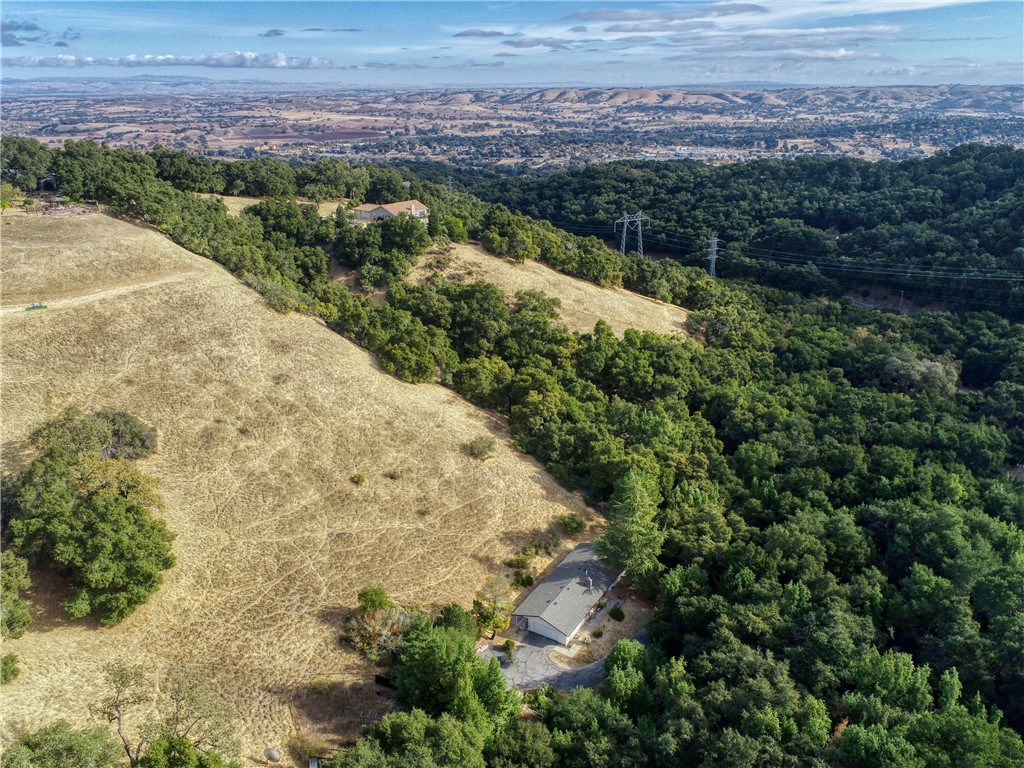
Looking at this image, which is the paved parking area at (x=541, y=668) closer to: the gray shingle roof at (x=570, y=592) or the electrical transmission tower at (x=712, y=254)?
the gray shingle roof at (x=570, y=592)

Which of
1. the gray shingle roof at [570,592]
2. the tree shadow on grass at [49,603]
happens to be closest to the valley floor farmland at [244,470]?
the tree shadow on grass at [49,603]

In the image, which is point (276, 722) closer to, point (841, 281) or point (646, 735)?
point (646, 735)

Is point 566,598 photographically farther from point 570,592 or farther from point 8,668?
point 8,668

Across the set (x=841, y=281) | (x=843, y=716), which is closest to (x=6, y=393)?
(x=843, y=716)

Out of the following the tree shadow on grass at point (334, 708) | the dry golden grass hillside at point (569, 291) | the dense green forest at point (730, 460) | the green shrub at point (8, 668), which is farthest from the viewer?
the dry golden grass hillside at point (569, 291)

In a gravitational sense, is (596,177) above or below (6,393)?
above

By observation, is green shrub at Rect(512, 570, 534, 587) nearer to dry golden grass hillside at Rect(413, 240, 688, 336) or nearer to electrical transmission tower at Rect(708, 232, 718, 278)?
dry golden grass hillside at Rect(413, 240, 688, 336)

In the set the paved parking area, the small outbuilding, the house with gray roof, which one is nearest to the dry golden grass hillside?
the small outbuilding
